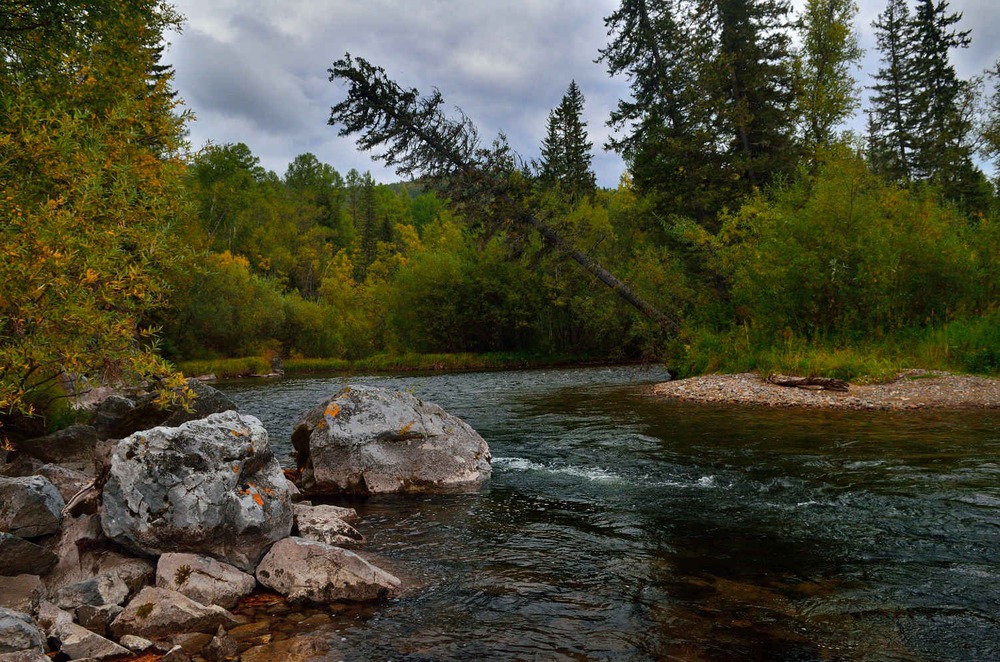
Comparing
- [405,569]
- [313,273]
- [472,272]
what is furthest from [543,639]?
[313,273]

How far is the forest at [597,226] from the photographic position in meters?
7.12

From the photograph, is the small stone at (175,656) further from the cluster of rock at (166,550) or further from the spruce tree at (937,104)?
the spruce tree at (937,104)

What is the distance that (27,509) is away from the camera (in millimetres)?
5887

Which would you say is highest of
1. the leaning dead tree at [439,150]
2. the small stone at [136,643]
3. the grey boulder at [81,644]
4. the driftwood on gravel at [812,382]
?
the leaning dead tree at [439,150]

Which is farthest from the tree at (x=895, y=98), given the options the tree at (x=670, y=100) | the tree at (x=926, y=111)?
the tree at (x=670, y=100)

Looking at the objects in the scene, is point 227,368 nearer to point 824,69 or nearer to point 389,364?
point 389,364

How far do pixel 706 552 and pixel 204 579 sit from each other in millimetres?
4984

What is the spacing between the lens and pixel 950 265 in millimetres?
19844

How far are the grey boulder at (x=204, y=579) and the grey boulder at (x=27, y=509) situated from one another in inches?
57.8

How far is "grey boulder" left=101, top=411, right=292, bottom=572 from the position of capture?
5.78 meters

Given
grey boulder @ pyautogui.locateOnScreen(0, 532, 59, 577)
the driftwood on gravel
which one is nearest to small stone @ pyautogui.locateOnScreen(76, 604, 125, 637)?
grey boulder @ pyautogui.locateOnScreen(0, 532, 59, 577)

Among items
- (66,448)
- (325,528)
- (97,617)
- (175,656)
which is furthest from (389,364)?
(175,656)

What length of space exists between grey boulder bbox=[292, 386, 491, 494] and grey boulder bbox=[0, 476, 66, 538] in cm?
400

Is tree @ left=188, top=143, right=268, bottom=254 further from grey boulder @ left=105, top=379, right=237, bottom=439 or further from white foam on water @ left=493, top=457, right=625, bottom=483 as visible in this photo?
white foam on water @ left=493, top=457, right=625, bottom=483
